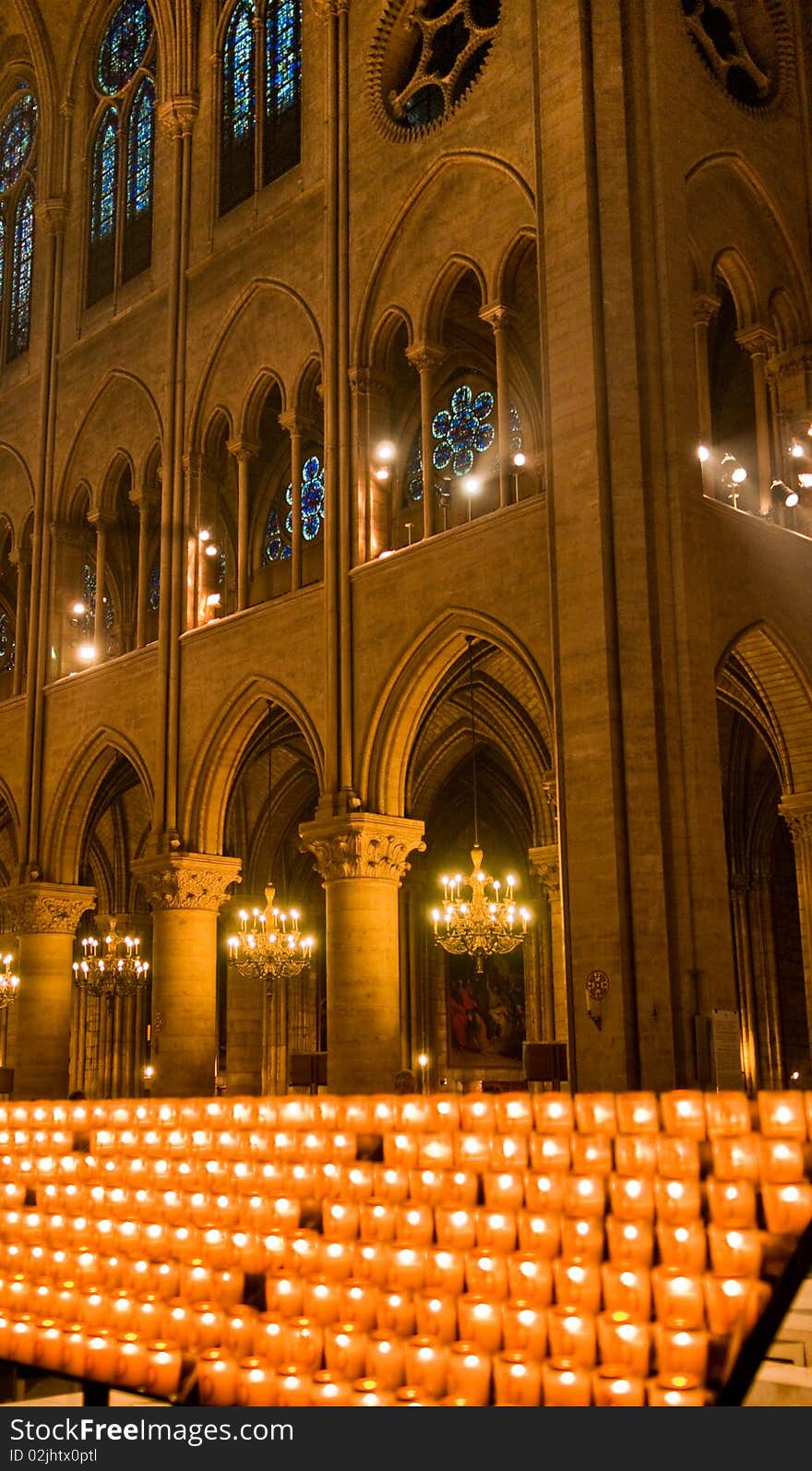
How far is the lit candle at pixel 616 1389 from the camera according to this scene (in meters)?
6.54

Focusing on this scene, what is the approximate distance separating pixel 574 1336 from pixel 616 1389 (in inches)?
18.9

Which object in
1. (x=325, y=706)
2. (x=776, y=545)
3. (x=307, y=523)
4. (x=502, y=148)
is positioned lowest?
(x=325, y=706)

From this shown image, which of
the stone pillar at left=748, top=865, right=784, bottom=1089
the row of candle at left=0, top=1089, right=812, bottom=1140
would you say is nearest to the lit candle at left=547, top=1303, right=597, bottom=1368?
the row of candle at left=0, top=1089, right=812, bottom=1140

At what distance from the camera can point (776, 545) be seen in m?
18.4

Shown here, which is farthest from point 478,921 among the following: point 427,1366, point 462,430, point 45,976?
point 427,1366

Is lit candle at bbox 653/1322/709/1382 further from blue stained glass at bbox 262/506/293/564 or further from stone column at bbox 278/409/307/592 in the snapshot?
blue stained glass at bbox 262/506/293/564

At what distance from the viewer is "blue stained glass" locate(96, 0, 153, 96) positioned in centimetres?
2673

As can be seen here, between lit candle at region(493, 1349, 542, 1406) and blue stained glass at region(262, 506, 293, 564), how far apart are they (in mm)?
21204

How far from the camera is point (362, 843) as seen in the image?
19.1 metres

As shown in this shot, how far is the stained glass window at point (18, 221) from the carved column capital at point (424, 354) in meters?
12.1

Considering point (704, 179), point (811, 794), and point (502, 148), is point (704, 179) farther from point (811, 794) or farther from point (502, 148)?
point (811, 794)

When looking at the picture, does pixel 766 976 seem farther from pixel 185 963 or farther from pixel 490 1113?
pixel 490 1113
